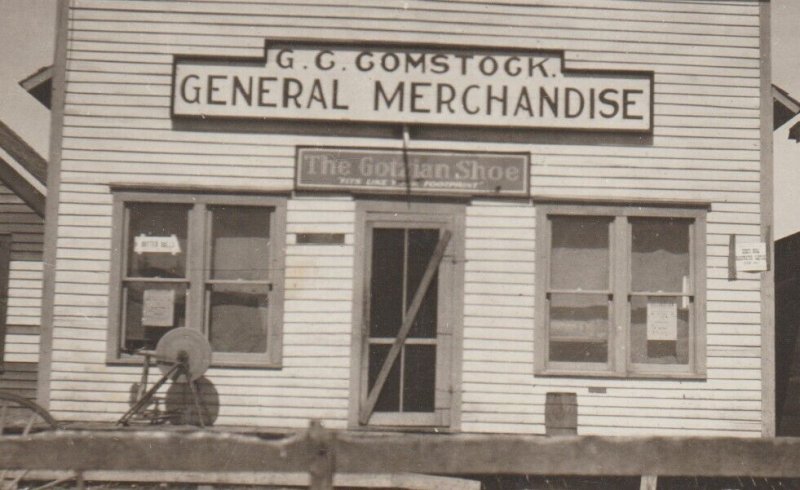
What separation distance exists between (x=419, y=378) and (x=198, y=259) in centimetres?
275

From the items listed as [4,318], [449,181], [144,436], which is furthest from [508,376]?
[4,318]

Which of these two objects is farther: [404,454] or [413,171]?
[413,171]

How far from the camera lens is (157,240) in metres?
8.73

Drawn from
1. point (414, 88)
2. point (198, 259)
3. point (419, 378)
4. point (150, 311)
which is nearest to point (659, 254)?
point (419, 378)

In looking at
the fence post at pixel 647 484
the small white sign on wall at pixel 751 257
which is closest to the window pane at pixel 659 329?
the small white sign on wall at pixel 751 257

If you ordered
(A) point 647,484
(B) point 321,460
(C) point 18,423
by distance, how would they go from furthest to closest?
1. (A) point 647,484
2. (C) point 18,423
3. (B) point 321,460

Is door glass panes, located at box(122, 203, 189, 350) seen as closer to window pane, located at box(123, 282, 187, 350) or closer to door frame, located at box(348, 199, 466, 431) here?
window pane, located at box(123, 282, 187, 350)

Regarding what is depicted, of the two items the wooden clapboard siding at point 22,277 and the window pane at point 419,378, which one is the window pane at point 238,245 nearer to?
the window pane at point 419,378

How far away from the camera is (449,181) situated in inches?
342

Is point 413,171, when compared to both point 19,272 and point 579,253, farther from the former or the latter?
point 19,272

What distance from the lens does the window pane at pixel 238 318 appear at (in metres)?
8.69

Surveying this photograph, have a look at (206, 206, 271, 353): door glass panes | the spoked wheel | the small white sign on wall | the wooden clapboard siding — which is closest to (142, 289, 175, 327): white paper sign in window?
(206, 206, 271, 353): door glass panes

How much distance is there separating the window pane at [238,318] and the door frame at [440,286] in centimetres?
103

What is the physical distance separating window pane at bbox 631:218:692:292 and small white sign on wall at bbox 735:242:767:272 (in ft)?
1.75
